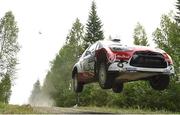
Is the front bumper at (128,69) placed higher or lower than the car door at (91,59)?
lower

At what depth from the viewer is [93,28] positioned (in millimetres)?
51969

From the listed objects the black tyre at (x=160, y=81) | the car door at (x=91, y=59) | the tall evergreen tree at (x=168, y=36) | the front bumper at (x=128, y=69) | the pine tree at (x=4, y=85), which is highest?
the tall evergreen tree at (x=168, y=36)

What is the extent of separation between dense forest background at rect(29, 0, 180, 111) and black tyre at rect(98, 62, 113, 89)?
15.7 meters

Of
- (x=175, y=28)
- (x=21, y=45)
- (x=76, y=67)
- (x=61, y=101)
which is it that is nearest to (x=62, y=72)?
(x=61, y=101)

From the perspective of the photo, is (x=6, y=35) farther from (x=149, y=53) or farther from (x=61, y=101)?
(x=149, y=53)

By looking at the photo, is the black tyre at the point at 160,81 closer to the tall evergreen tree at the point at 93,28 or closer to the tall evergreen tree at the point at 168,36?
the tall evergreen tree at the point at 168,36

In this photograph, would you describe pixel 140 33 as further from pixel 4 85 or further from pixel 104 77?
pixel 104 77

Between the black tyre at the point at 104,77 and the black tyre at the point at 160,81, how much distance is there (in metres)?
1.80

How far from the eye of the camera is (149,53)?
1281cm

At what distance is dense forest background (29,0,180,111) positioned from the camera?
112 ft

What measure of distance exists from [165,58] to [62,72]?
46868mm

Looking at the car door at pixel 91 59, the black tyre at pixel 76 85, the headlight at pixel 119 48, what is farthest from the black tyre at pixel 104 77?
the black tyre at pixel 76 85

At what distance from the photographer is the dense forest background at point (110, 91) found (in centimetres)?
3428

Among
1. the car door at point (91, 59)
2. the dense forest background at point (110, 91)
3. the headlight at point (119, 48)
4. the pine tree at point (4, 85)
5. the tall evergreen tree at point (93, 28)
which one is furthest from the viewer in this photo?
the tall evergreen tree at point (93, 28)
